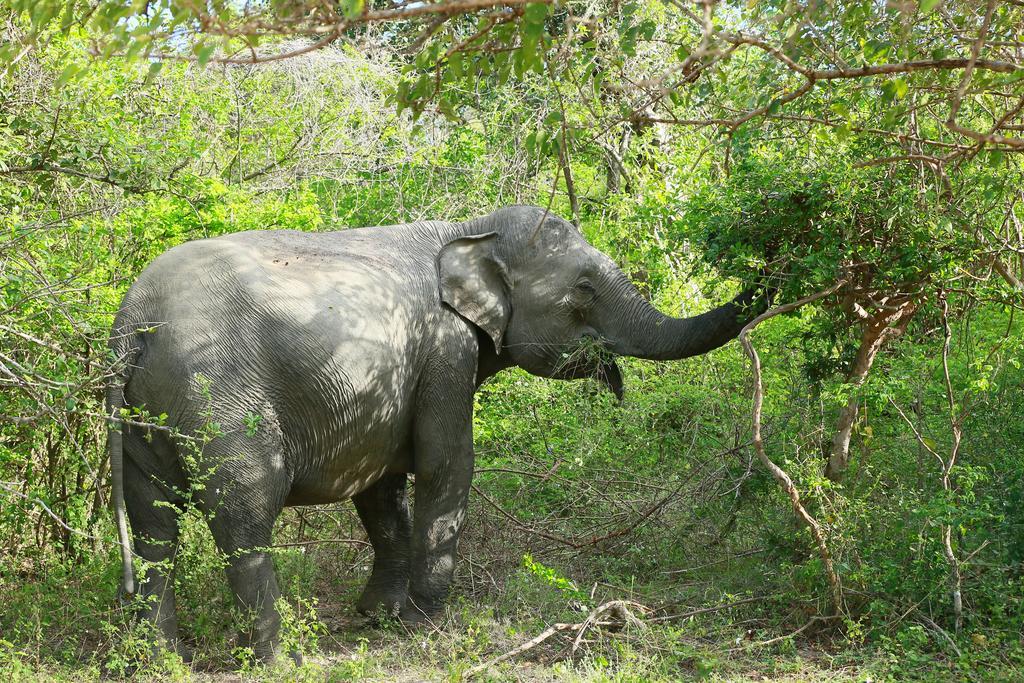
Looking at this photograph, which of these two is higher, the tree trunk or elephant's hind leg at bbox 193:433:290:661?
the tree trunk

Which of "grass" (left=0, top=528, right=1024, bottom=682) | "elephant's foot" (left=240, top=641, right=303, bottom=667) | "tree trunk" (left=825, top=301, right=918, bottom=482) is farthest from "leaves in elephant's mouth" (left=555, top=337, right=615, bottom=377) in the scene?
"elephant's foot" (left=240, top=641, right=303, bottom=667)

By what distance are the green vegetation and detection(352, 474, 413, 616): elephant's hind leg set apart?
29 cm

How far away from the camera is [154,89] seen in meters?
11.3

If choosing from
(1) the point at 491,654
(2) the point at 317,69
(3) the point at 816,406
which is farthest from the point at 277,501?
(2) the point at 317,69

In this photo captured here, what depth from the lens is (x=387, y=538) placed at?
8.29 meters

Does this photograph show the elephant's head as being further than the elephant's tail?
Yes

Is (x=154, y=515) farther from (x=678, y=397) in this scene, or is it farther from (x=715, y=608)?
(x=678, y=397)

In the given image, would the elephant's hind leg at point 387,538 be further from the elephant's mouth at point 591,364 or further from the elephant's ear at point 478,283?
the elephant's mouth at point 591,364

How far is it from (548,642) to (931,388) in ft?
10.9

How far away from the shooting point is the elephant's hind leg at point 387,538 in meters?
8.08

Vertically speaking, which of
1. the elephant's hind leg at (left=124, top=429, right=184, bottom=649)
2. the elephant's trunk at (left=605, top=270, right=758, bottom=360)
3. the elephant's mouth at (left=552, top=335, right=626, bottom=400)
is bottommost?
the elephant's hind leg at (left=124, top=429, right=184, bottom=649)

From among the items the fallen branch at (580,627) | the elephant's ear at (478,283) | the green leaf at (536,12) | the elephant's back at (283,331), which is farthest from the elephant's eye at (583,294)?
the green leaf at (536,12)

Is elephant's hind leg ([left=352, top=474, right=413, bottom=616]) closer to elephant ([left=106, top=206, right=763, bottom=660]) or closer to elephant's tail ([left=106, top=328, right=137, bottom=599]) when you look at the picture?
elephant ([left=106, top=206, right=763, bottom=660])

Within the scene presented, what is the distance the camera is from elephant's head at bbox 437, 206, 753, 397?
25.5 ft
